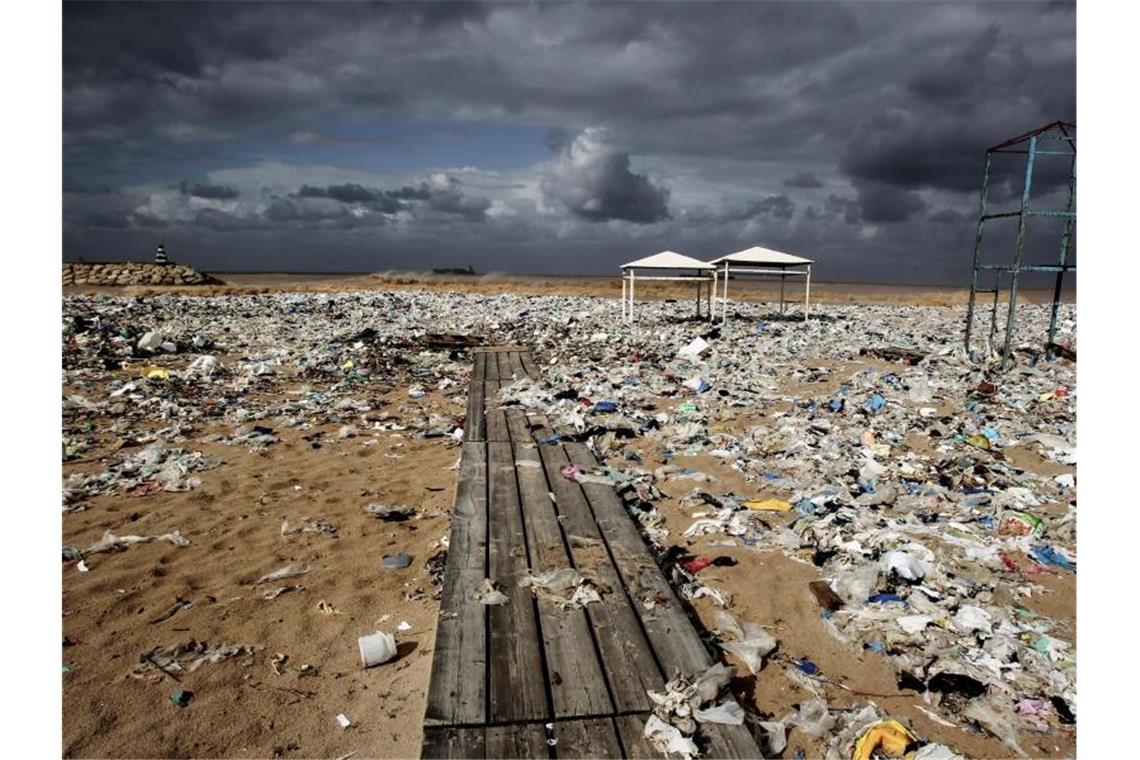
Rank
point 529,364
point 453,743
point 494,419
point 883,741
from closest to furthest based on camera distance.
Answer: point 453,743
point 883,741
point 494,419
point 529,364

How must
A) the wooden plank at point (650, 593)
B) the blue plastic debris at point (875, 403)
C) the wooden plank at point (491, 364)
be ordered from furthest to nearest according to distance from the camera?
the wooden plank at point (491, 364) → the blue plastic debris at point (875, 403) → the wooden plank at point (650, 593)

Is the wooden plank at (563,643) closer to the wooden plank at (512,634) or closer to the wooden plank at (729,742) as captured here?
the wooden plank at (512,634)

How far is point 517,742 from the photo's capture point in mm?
2107

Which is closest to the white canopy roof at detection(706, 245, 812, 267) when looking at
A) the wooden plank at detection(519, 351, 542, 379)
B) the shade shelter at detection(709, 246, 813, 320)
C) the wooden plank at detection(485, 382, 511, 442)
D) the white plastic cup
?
the shade shelter at detection(709, 246, 813, 320)

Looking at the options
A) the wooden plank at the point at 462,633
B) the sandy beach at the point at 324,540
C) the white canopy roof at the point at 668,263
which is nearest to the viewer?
the wooden plank at the point at 462,633

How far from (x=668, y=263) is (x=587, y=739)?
578 inches

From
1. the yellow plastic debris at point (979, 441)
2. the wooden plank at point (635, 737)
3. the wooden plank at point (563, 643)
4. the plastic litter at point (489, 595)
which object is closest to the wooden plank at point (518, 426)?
the wooden plank at point (563, 643)

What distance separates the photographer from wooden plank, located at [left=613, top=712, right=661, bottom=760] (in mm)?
2066

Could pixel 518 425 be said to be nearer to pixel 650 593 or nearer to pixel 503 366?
pixel 650 593

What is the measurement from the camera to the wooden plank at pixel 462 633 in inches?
89.0

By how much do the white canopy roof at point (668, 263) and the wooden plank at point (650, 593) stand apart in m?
11.9

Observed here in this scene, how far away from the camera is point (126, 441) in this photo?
664cm

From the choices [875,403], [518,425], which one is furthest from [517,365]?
[875,403]

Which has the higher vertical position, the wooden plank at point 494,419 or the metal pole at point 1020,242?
the metal pole at point 1020,242
